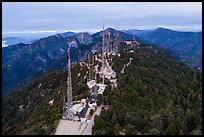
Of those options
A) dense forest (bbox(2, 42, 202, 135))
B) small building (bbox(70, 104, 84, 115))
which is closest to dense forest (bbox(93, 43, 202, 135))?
dense forest (bbox(2, 42, 202, 135))

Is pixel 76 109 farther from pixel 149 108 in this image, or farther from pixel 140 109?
pixel 149 108

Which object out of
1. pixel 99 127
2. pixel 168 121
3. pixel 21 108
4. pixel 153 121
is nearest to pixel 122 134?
pixel 99 127

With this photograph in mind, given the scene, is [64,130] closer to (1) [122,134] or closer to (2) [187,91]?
(1) [122,134]

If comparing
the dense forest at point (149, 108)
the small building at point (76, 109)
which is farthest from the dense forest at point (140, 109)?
the small building at point (76, 109)

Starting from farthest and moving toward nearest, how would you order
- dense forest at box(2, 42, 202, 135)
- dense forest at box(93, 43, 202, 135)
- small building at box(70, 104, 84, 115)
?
small building at box(70, 104, 84, 115) → dense forest at box(2, 42, 202, 135) → dense forest at box(93, 43, 202, 135)

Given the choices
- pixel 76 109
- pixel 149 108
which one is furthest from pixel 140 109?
pixel 76 109

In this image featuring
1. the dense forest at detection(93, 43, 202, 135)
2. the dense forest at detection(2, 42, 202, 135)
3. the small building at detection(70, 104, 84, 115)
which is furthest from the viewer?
the small building at detection(70, 104, 84, 115)

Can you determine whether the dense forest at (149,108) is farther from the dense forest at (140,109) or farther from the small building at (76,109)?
the small building at (76,109)

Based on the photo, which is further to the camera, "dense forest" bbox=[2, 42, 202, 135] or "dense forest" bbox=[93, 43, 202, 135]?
"dense forest" bbox=[2, 42, 202, 135]

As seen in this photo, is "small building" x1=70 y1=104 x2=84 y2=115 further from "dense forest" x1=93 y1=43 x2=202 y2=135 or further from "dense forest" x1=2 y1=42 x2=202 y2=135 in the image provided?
"dense forest" x1=93 y1=43 x2=202 y2=135
